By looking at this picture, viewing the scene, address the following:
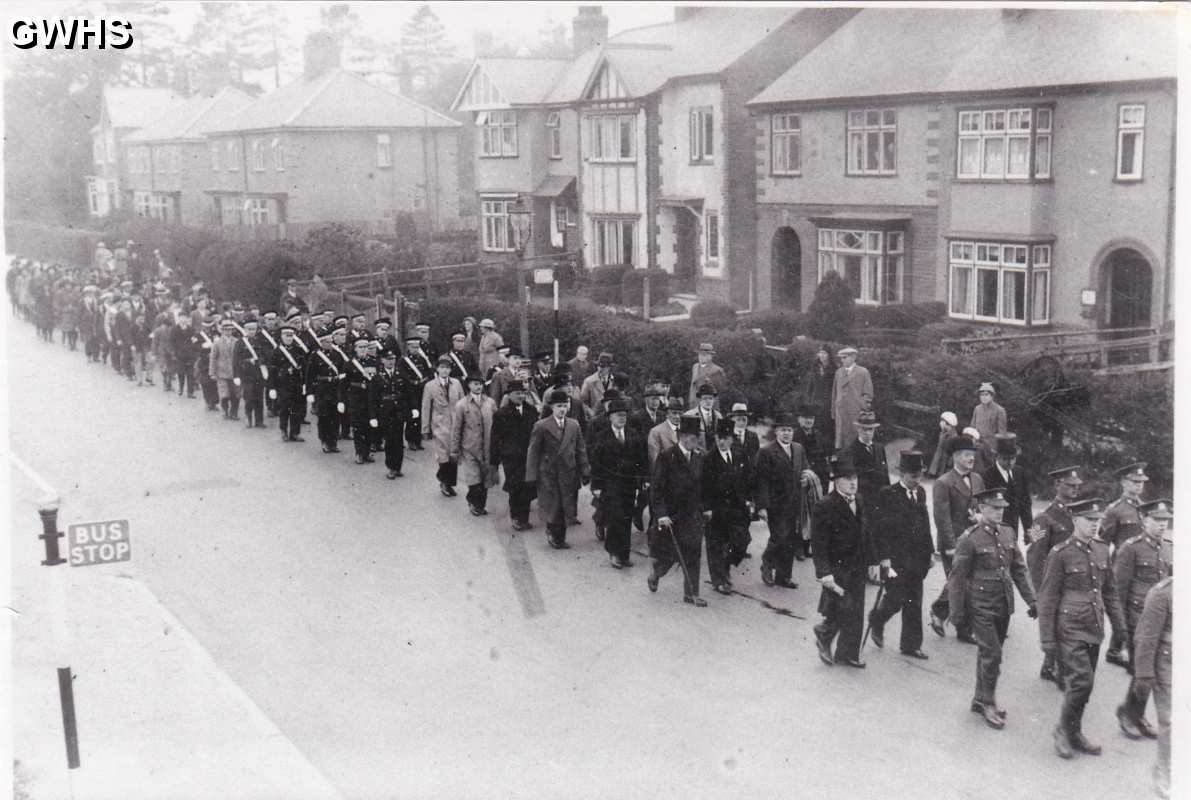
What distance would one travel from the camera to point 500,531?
1384cm

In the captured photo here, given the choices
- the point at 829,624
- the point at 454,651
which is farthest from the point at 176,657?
the point at 829,624

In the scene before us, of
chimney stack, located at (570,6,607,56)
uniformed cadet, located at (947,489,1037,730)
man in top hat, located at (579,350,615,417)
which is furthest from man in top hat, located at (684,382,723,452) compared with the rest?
chimney stack, located at (570,6,607,56)

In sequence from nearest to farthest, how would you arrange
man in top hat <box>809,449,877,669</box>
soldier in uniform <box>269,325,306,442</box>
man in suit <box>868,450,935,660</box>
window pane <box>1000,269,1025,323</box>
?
man in top hat <box>809,449,877,669</box>
man in suit <box>868,450,935,660</box>
soldier in uniform <box>269,325,306,442</box>
window pane <box>1000,269,1025,323</box>

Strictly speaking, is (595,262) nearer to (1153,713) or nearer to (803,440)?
(803,440)

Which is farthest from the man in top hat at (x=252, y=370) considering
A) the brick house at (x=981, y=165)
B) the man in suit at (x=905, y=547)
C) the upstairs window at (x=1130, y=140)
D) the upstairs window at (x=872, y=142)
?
the upstairs window at (x=1130, y=140)

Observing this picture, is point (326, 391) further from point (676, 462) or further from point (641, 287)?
point (641, 287)

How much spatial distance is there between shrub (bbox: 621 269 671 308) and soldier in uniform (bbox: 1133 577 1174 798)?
26377mm

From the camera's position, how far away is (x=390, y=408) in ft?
54.7

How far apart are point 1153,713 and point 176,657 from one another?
732 cm

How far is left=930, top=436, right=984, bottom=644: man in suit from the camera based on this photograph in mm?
10117

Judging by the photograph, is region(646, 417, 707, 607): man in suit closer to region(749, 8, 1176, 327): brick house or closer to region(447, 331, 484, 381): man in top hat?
region(447, 331, 484, 381): man in top hat

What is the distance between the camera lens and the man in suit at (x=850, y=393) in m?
15.2

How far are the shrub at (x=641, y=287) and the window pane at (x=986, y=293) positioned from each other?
34.3 ft

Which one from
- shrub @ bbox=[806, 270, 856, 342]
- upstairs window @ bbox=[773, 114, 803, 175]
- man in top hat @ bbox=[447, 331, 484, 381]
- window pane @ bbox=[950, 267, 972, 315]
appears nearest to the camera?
man in top hat @ bbox=[447, 331, 484, 381]
